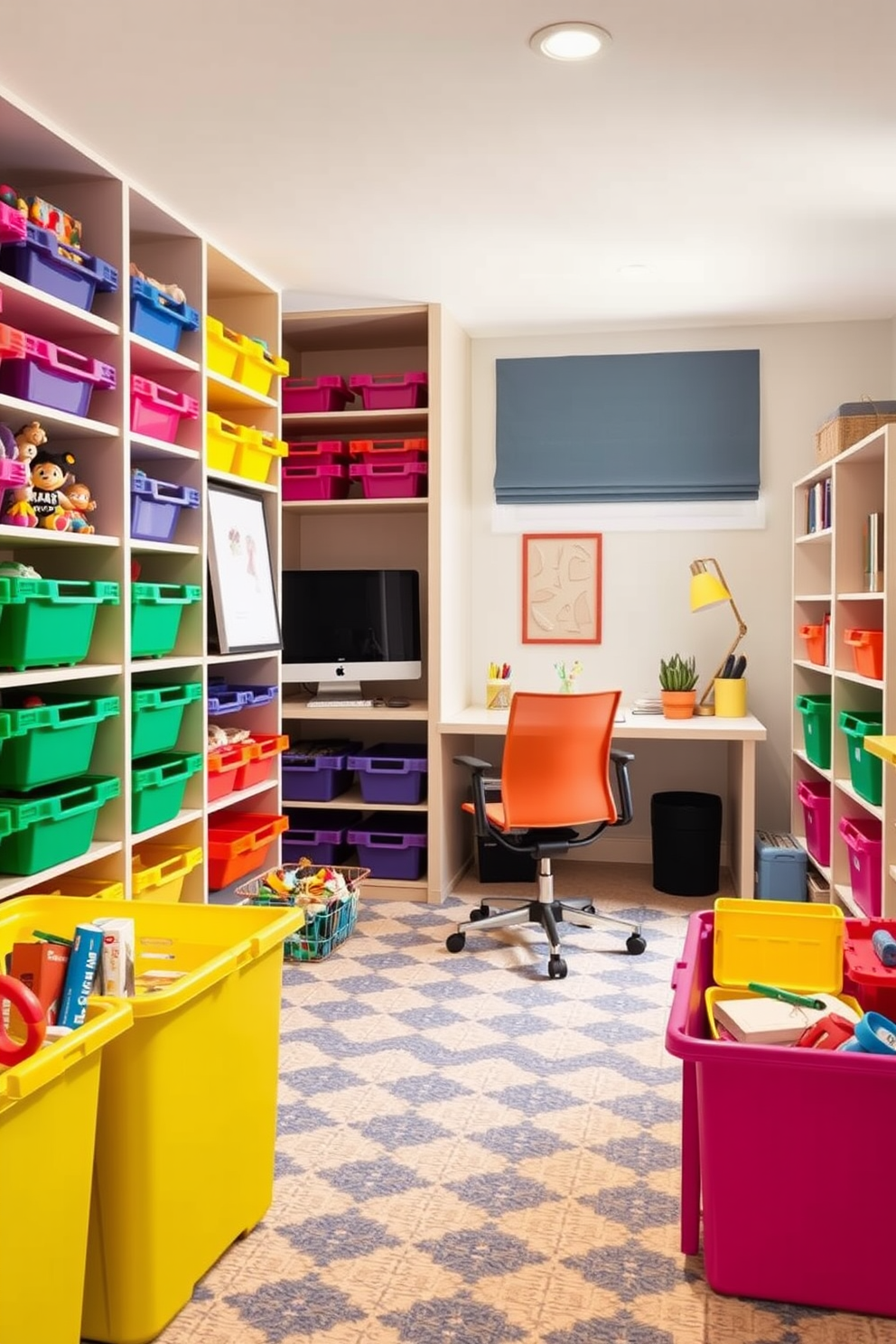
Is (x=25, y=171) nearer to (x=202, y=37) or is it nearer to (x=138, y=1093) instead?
(x=202, y=37)

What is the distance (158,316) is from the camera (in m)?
3.42

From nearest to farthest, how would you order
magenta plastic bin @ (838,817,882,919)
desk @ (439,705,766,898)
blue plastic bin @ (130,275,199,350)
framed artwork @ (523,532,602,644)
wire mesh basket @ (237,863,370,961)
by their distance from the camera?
1. blue plastic bin @ (130,275,199,350)
2. magenta plastic bin @ (838,817,882,919)
3. wire mesh basket @ (237,863,370,961)
4. desk @ (439,705,766,898)
5. framed artwork @ (523,532,602,644)

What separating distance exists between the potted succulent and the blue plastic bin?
2.31 meters

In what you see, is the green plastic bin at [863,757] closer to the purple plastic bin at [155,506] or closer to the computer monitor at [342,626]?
the computer monitor at [342,626]

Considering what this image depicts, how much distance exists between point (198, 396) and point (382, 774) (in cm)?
172

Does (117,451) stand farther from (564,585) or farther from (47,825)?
(564,585)

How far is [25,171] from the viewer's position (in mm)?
3111

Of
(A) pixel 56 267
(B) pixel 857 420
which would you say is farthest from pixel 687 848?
(A) pixel 56 267

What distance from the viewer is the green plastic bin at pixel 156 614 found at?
10.8 ft

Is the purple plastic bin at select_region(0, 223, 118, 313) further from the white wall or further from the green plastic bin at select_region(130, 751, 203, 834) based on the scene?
the white wall

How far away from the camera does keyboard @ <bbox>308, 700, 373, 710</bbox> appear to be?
4.75m

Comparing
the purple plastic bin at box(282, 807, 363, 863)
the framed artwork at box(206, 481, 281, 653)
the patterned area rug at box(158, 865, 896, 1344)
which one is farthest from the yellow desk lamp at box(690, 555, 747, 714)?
the framed artwork at box(206, 481, 281, 653)

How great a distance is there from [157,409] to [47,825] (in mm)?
1279

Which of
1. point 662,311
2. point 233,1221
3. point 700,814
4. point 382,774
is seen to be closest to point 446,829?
point 382,774
